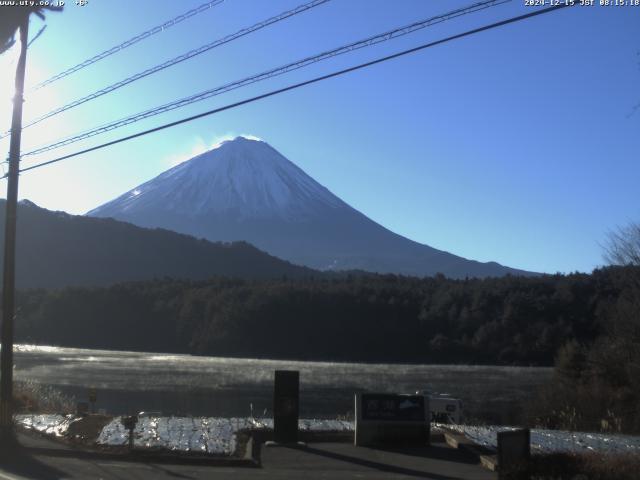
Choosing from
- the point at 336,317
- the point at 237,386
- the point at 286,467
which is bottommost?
the point at 237,386

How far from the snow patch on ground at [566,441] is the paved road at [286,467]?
4.36 feet

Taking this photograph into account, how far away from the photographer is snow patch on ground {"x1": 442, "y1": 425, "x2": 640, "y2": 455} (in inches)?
586

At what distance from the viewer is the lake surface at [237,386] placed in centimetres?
3250

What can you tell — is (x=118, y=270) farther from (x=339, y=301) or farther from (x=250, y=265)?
(x=339, y=301)

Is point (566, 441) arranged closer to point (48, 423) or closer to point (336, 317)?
point (48, 423)

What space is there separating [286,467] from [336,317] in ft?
233

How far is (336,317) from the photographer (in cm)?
8488

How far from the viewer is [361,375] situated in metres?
50.1

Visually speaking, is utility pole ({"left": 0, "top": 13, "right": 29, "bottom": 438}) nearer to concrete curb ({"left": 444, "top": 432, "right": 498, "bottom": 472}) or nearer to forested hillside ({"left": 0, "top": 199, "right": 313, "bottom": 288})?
concrete curb ({"left": 444, "top": 432, "right": 498, "bottom": 472})

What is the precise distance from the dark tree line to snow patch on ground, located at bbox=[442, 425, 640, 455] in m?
44.1

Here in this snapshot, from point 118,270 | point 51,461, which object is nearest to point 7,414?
point 51,461

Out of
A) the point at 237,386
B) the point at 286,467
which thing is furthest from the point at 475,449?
the point at 237,386

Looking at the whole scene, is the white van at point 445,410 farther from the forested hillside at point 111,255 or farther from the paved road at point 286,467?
the forested hillside at point 111,255

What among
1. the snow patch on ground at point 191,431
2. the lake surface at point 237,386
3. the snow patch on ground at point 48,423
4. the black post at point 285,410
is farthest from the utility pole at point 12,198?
the lake surface at point 237,386
